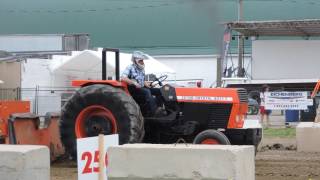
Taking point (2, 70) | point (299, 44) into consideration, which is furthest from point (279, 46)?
point (2, 70)

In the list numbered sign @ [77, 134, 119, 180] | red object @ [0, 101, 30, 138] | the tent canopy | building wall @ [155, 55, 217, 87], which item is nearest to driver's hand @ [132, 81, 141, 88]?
red object @ [0, 101, 30, 138]

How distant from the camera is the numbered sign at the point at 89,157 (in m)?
6.98

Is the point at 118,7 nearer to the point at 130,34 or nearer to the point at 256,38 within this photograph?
the point at 130,34

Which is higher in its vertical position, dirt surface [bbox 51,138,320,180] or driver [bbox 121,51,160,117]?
driver [bbox 121,51,160,117]

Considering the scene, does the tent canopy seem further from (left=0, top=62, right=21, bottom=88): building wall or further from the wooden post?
the wooden post

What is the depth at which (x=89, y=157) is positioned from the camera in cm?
704

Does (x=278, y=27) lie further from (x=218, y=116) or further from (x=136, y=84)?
(x=136, y=84)

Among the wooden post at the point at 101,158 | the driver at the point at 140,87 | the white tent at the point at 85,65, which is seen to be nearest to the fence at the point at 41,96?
the white tent at the point at 85,65

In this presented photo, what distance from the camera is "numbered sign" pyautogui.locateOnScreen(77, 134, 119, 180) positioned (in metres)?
6.98

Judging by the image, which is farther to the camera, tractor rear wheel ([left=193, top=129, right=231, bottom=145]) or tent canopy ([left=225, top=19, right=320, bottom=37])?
tent canopy ([left=225, top=19, right=320, bottom=37])

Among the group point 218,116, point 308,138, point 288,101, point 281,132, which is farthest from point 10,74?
point 218,116

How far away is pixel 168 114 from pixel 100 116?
1103 millimetres

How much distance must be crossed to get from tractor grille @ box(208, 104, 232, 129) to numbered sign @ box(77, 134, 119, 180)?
4.73m

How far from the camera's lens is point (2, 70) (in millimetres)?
28375
